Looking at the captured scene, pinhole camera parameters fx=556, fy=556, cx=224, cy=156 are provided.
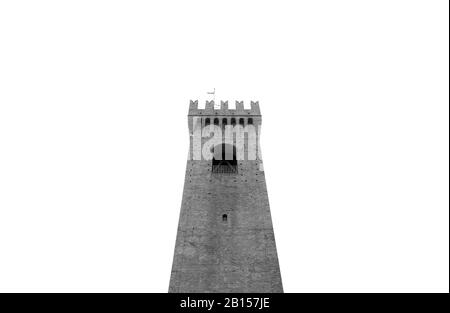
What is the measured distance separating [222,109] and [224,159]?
377 cm

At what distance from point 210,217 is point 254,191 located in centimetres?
300

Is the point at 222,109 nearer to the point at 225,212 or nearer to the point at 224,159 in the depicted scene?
the point at 224,159

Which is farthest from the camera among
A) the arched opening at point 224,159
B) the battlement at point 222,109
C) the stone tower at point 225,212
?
the battlement at point 222,109

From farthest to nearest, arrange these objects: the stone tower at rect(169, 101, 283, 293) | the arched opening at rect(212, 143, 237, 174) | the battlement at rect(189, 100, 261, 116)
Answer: the battlement at rect(189, 100, 261, 116), the arched opening at rect(212, 143, 237, 174), the stone tower at rect(169, 101, 283, 293)

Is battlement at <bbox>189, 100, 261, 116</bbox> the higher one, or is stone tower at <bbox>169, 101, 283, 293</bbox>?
battlement at <bbox>189, 100, 261, 116</bbox>

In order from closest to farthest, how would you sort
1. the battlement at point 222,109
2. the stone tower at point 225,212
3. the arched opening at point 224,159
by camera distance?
the stone tower at point 225,212
the arched opening at point 224,159
the battlement at point 222,109

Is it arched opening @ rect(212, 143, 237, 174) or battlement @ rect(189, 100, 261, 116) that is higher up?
battlement @ rect(189, 100, 261, 116)

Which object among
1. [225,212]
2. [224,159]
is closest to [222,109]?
[224,159]

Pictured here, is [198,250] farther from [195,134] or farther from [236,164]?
[195,134]

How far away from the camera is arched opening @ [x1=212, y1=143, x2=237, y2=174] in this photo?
103 ft

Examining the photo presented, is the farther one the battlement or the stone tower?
the battlement

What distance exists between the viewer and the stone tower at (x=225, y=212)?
86.0ft

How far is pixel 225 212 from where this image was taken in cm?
2881

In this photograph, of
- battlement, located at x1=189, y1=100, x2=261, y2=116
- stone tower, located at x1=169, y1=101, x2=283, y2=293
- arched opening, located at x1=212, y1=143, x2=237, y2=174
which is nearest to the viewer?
stone tower, located at x1=169, y1=101, x2=283, y2=293
